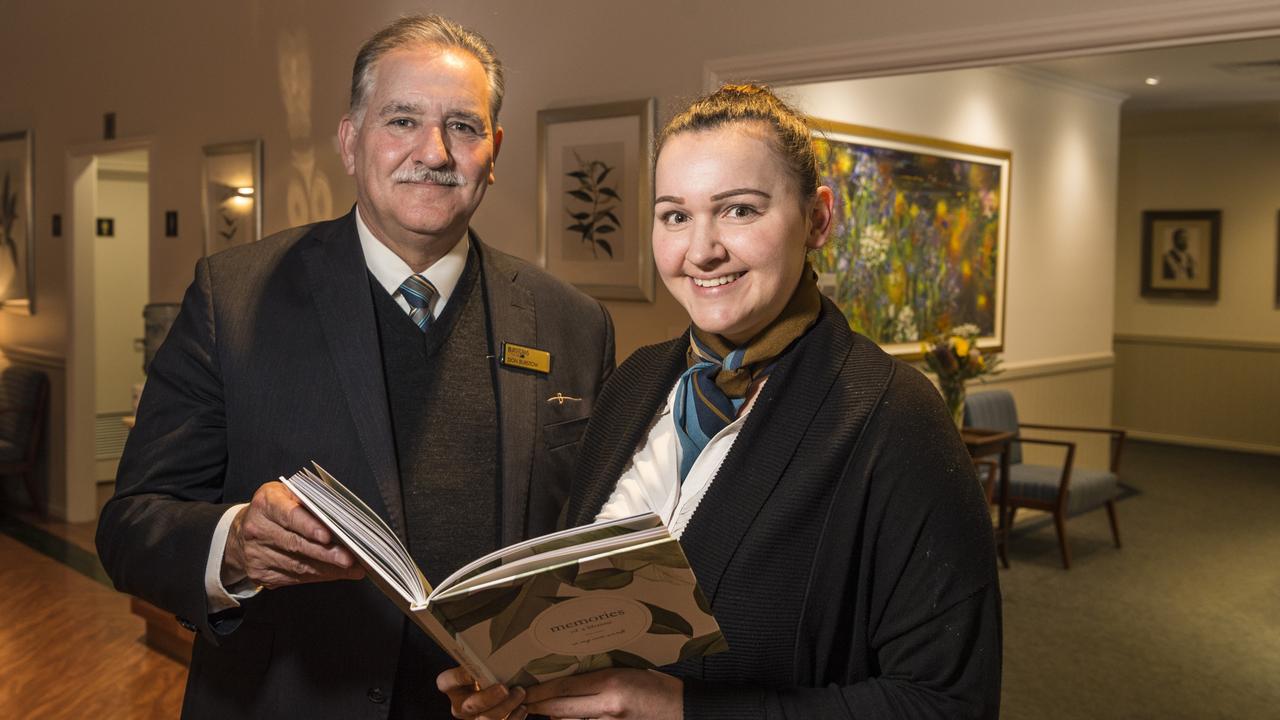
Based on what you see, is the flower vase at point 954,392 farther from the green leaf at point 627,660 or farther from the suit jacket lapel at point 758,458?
the green leaf at point 627,660

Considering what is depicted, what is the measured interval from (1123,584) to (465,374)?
20.0ft

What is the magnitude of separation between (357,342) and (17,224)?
8.14 m

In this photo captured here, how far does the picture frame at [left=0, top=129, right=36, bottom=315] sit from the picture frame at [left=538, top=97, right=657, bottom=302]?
5.63m

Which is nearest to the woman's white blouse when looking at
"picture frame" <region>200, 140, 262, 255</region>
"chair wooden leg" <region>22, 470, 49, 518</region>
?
"picture frame" <region>200, 140, 262, 255</region>

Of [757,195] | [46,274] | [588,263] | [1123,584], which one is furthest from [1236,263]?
[757,195]

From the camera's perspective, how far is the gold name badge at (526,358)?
204 cm

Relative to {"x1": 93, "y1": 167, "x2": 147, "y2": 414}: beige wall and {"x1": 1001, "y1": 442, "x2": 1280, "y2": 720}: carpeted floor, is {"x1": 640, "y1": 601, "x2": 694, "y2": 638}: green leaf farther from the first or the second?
{"x1": 93, "y1": 167, "x2": 147, "y2": 414}: beige wall

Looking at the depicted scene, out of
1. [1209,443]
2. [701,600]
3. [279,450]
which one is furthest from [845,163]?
[1209,443]

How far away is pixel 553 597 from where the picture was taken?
1.17 m

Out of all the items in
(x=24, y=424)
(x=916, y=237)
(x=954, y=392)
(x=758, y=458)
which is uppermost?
(x=916, y=237)

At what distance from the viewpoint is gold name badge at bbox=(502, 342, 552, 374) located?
6.70 ft

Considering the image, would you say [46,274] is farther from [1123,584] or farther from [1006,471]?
[1123,584]

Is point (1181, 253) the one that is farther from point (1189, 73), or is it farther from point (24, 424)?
point (24, 424)

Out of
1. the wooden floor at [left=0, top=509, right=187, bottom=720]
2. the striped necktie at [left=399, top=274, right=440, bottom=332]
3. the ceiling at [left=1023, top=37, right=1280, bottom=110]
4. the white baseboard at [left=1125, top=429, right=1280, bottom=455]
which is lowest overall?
the wooden floor at [left=0, top=509, right=187, bottom=720]
